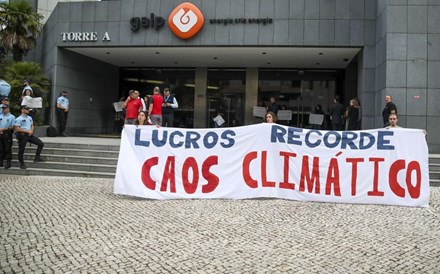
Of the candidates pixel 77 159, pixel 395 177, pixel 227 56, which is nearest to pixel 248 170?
pixel 395 177

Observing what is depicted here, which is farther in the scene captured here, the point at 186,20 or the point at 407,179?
the point at 186,20

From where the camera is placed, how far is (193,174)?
27.4 ft

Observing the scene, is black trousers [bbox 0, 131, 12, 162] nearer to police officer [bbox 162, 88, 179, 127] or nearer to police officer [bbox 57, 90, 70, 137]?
police officer [bbox 162, 88, 179, 127]

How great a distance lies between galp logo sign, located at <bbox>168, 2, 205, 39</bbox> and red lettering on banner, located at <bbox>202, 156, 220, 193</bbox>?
10.3 meters

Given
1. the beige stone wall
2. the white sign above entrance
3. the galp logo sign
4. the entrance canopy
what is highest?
the beige stone wall

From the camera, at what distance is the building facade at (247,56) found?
570 inches

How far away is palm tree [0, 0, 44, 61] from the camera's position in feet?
67.5

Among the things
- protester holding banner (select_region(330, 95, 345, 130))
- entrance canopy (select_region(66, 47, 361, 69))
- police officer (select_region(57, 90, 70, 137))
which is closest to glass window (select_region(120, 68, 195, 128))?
entrance canopy (select_region(66, 47, 361, 69))

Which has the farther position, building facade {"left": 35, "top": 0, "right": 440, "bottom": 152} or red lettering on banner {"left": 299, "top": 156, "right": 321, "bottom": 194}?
building facade {"left": 35, "top": 0, "right": 440, "bottom": 152}

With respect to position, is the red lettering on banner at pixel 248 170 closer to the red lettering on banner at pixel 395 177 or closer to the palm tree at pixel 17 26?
the red lettering on banner at pixel 395 177

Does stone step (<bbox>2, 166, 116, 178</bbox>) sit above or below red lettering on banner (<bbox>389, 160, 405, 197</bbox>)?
below

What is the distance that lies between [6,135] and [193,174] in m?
6.80

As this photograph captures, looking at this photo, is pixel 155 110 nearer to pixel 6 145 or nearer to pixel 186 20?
pixel 6 145

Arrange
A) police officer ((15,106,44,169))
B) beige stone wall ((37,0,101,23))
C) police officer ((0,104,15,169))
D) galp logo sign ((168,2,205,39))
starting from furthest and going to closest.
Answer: beige stone wall ((37,0,101,23)), galp logo sign ((168,2,205,39)), police officer ((0,104,15,169)), police officer ((15,106,44,169))
